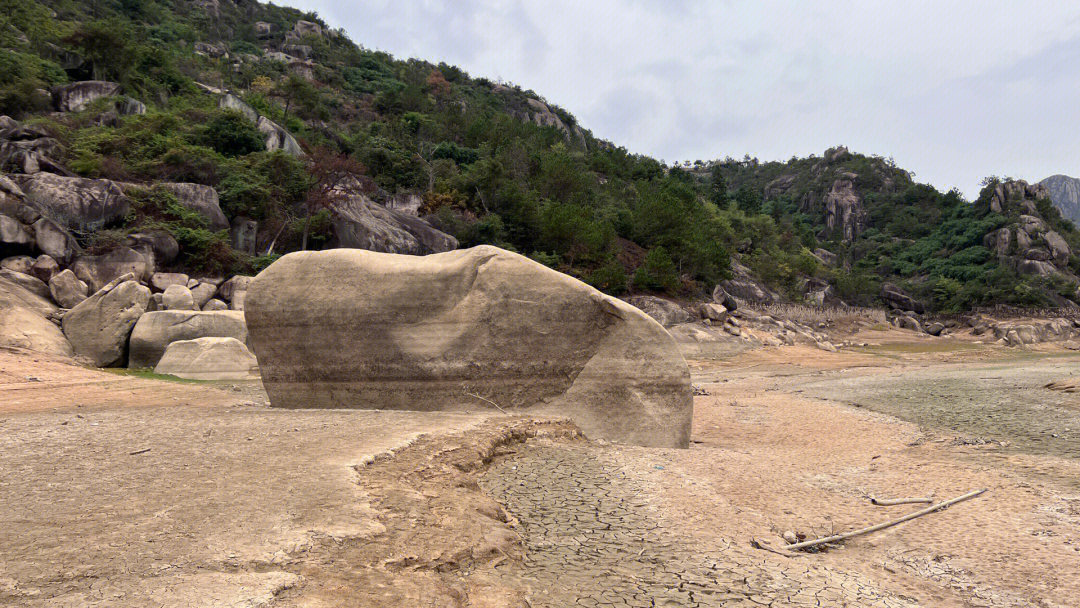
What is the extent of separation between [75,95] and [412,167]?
73.0ft

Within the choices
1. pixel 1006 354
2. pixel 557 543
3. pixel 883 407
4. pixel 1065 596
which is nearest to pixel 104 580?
pixel 557 543

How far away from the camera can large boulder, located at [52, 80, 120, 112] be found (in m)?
37.3

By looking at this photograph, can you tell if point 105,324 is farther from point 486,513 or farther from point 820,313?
point 820,313

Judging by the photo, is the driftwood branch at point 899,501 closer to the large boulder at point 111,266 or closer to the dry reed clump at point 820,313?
the large boulder at point 111,266

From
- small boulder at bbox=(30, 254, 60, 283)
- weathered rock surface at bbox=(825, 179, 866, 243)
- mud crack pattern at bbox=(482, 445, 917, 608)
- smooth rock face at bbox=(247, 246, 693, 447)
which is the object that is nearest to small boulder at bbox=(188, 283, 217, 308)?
small boulder at bbox=(30, 254, 60, 283)

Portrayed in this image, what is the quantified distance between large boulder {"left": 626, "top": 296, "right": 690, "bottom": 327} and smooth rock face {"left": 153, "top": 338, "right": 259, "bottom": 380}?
21960mm

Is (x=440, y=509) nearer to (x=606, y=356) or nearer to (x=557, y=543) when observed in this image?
(x=557, y=543)

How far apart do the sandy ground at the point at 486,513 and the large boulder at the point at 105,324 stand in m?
6.54

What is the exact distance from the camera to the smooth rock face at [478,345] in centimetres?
1010

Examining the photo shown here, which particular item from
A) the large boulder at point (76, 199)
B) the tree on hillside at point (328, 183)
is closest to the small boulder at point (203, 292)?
the large boulder at point (76, 199)

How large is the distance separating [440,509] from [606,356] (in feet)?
16.8

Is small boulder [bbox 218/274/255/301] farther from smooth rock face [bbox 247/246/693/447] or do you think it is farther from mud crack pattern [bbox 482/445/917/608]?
mud crack pattern [bbox 482/445/917/608]

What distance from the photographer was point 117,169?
29.5m

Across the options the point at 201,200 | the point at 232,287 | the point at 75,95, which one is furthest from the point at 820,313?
the point at 75,95
